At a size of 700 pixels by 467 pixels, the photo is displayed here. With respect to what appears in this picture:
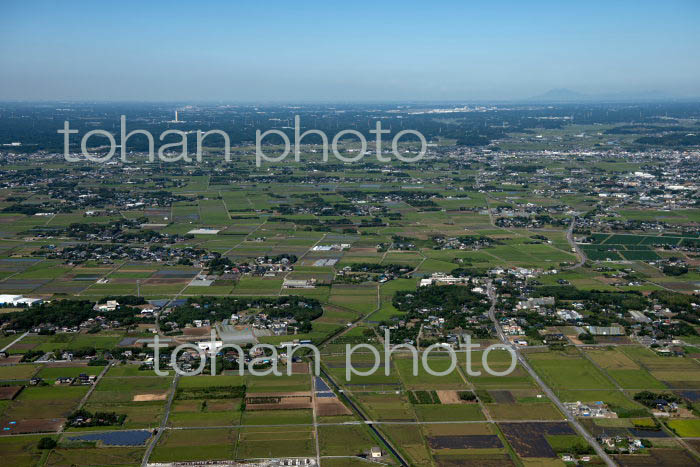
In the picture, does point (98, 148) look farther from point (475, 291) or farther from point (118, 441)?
point (118, 441)

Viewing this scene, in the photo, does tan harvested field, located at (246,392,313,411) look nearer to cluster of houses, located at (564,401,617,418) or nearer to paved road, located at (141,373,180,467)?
paved road, located at (141,373,180,467)

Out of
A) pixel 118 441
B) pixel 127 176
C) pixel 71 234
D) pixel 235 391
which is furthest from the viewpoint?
pixel 127 176

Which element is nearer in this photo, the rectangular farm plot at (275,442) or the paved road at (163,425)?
the paved road at (163,425)

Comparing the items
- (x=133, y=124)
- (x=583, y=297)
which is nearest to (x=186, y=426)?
(x=583, y=297)

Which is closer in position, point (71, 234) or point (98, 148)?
point (71, 234)

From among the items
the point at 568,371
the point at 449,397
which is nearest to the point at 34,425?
the point at 449,397

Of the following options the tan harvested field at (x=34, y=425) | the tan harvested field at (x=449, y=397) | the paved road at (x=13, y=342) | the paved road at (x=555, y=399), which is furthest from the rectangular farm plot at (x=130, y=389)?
the paved road at (x=555, y=399)

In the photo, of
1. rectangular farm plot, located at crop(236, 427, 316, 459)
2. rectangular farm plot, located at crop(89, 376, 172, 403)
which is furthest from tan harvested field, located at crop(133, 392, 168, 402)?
rectangular farm plot, located at crop(236, 427, 316, 459)

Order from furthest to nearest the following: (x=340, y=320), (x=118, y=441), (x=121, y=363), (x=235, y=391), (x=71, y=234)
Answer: (x=71, y=234)
(x=340, y=320)
(x=121, y=363)
(x=235, y=391)
(x=118, y=441)

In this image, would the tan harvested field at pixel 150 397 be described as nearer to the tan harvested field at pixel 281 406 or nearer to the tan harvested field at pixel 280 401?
the tan harvested field at pixel 280 401

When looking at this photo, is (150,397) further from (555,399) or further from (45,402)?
(555,399)
